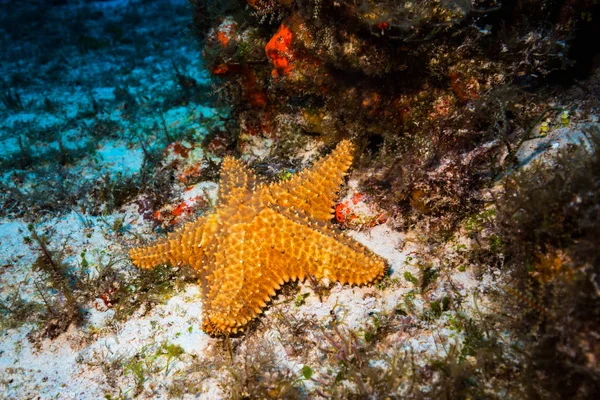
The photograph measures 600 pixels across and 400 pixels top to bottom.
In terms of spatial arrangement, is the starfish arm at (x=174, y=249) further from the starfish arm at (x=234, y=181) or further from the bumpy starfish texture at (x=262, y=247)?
the starfish arm at (x=234, y=181)

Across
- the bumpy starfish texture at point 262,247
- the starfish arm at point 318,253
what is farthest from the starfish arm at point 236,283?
the starfish arm at point 318,253

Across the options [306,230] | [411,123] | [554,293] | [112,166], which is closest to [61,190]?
[112,166]

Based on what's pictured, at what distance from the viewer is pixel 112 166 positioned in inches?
250

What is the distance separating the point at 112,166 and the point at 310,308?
4.83 metres

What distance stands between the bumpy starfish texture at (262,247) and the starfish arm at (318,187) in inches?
0.4

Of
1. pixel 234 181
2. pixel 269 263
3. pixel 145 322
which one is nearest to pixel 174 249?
pixel 145 322

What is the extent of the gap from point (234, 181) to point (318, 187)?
101 centimetres

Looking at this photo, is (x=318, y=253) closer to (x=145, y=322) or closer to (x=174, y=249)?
(x=174, y=249)

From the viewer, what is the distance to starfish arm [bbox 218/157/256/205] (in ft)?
12.8

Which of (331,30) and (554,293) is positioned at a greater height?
(331,30)

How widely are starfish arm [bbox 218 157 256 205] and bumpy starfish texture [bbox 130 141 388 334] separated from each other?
13 mm

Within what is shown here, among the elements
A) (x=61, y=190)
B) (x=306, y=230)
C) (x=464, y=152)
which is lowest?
(x=61, y=190)

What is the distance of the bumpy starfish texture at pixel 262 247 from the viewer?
10.8 feet

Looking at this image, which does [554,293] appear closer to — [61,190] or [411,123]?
[411,123]
